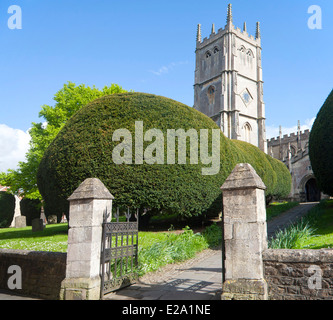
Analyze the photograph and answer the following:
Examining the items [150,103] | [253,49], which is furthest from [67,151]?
[253,49]

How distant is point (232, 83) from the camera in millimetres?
40000

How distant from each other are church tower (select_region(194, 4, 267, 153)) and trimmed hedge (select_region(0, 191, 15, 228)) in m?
25.9

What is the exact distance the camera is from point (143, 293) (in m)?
5.42

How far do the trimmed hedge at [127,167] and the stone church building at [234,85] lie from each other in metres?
26.8

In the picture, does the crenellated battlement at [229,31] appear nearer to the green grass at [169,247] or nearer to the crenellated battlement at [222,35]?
the crenellated battlement at [222,35]

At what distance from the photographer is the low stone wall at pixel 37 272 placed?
5.79 meters

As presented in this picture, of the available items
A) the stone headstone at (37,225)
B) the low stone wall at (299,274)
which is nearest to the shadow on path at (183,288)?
the low stone wall at (299,274)

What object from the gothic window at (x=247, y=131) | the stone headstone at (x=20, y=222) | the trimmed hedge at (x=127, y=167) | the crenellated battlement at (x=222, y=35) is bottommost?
the stone headstone at (x=20, y=222)

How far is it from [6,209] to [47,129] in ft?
37.9

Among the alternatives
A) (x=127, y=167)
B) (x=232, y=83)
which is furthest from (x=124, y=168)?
(x=232, y=83)

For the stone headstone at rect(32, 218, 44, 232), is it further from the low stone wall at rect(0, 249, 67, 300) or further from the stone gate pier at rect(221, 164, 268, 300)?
the stone gate pier at rect(221, 164, 268, 300)

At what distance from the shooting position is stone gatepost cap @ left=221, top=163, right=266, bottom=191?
4.65m
